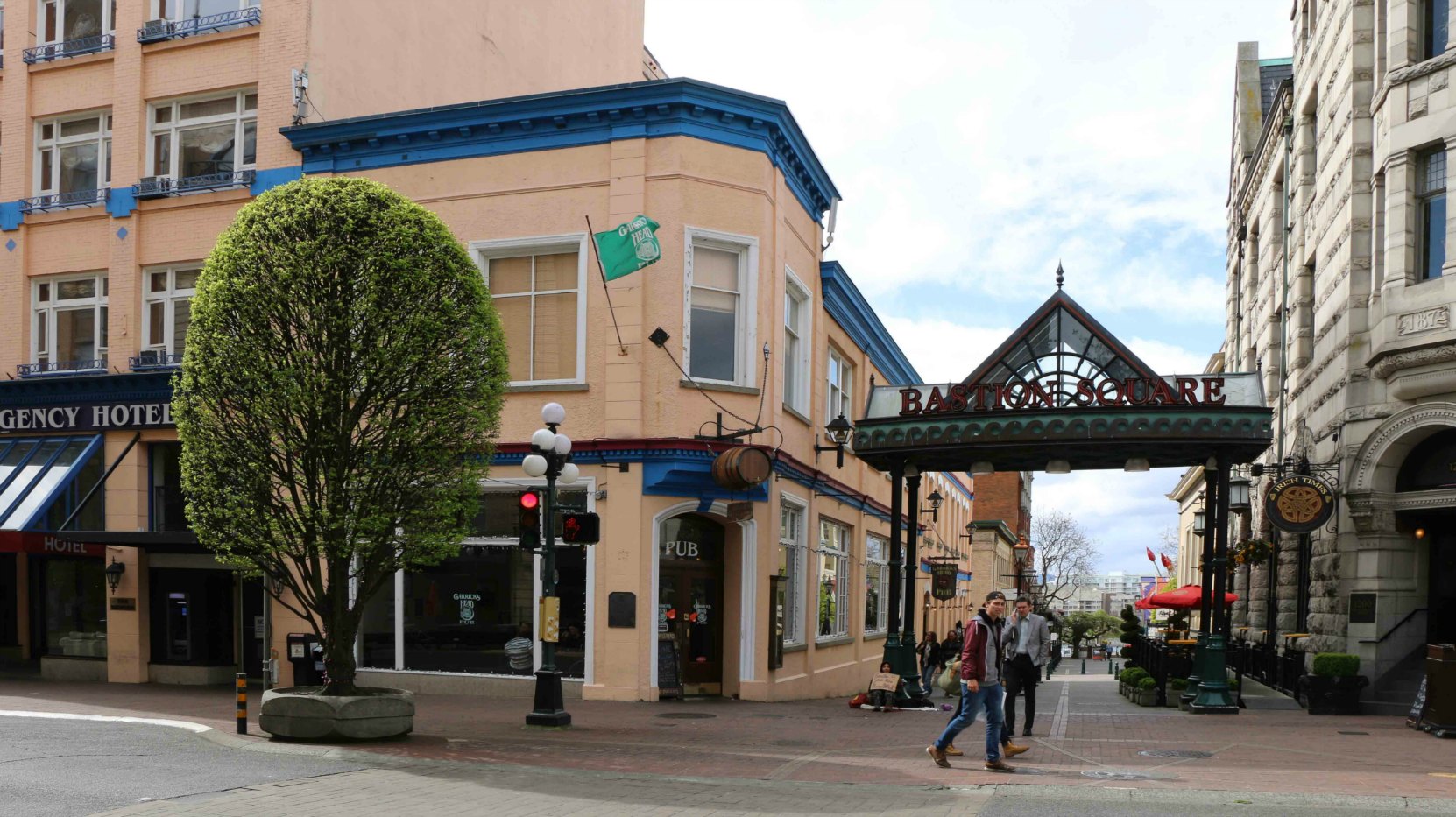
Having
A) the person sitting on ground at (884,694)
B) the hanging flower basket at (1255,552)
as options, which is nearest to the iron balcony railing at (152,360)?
the person sitting on ground at (884,694)

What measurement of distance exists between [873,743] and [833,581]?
12.2 meters

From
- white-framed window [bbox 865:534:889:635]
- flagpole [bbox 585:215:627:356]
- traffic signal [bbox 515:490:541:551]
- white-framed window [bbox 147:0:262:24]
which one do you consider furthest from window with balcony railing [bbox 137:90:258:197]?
white-framed window [bbox 865:534:889:635]

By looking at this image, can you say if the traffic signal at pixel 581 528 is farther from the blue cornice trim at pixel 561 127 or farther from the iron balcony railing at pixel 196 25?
the iron balcony railing at pixel 196 25

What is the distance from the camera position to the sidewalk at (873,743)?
12641mm

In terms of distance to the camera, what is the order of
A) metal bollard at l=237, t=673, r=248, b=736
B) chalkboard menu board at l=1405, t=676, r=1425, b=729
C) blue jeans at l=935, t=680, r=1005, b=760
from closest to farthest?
blue jeans at l=935, t=680, r=1005, b=760, metal bollard at l=237, t=673, r=248, b=736, chalkboard menu board at l=1405, t=676, r=1425, b=729

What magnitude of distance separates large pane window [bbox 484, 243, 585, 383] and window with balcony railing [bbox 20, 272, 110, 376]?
28.2 feet

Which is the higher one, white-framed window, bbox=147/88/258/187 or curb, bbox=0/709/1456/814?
white-framed window, bbox=147/88/258/187

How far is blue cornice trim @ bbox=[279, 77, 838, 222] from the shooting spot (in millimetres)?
20969

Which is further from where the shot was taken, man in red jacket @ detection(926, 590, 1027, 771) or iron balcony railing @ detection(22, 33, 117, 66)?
iron balcony railing @ detection(22, 33, 117, 66)

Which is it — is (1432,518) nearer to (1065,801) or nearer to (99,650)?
(1065,801)

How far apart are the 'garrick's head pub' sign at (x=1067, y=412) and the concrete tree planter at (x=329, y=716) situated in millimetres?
9108

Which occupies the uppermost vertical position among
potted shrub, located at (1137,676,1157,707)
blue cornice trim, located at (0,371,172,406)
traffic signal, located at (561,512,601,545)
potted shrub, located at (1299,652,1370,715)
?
blue cornice trim, located at (0,371,172,406)

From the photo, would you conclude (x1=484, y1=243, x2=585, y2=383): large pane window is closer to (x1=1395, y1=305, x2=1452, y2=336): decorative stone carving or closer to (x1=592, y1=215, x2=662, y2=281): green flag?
(x1=592, y1=215, x2=662, y2=281): green flag

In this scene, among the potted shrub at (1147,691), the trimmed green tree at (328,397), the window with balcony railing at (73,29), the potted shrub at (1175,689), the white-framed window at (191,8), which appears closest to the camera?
the trimmed green tree at (328,397)
